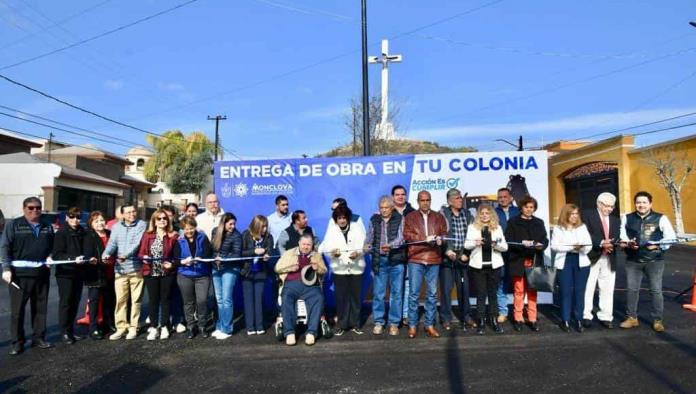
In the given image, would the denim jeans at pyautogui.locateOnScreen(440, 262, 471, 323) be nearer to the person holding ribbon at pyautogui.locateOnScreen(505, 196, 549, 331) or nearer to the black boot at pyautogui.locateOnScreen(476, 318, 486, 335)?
the black boot at pyautogui.locateOnScreen(476, 318, 486, 335)

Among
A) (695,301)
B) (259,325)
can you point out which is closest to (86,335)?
(259,325)

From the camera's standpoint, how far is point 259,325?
267 inches

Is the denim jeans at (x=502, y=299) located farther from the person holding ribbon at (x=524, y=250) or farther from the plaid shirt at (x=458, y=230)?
the plaid shirt at (x=458, y=230)

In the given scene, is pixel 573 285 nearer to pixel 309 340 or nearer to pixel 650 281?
pixel 650 281

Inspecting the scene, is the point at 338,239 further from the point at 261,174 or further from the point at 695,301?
the point at 695,301

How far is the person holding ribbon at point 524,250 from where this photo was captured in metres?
6.70

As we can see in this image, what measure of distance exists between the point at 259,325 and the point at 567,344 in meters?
3.92

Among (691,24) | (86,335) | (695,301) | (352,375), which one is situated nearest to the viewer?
(352,375)

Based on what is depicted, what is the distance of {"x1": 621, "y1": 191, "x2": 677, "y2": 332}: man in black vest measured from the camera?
6.46m

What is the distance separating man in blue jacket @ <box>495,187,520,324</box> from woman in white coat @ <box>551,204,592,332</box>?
727 millimetres

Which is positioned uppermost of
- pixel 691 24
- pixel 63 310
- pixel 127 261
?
pixel 691 24

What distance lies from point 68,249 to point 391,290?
13.9 feet

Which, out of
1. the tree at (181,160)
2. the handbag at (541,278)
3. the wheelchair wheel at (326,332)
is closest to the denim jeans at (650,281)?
the handbag at (541,278)

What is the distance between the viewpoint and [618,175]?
25.7 metres
